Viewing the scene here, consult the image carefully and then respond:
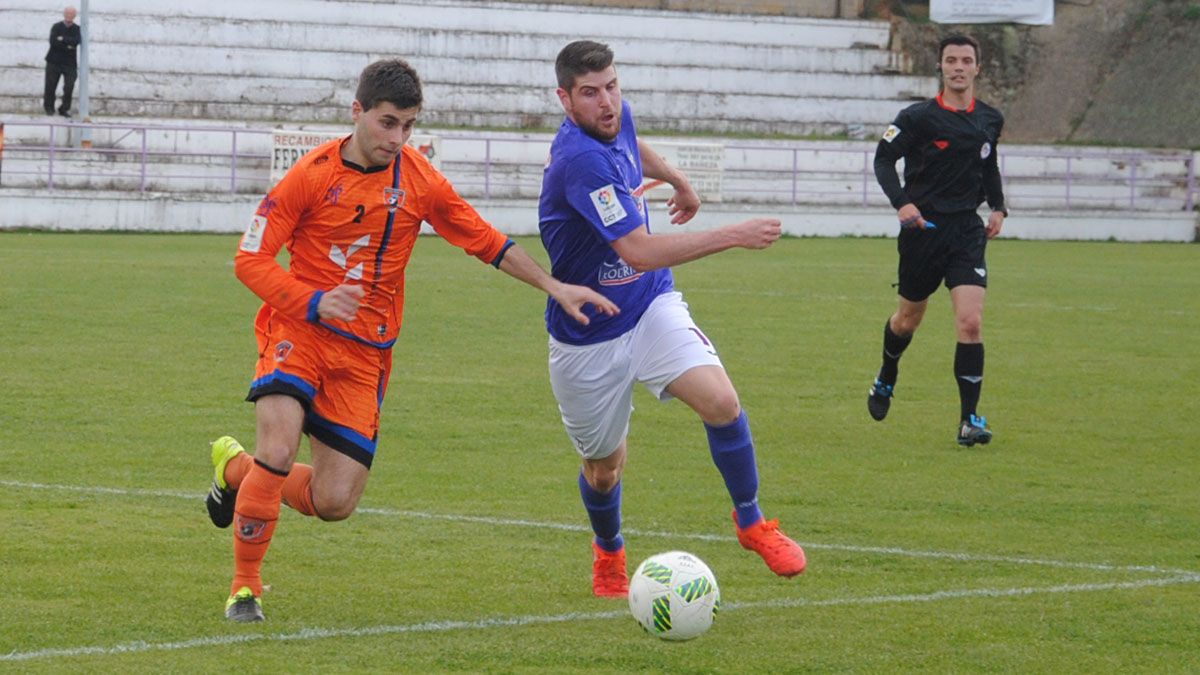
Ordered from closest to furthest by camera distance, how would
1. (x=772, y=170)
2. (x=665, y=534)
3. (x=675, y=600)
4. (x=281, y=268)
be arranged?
(x=675, y=600) → (x=281, y=268) → (x=665, y=534) → (x=772, y=170)

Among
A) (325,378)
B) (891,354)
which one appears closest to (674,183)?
(325,378)

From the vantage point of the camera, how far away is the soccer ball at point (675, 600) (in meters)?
5.29

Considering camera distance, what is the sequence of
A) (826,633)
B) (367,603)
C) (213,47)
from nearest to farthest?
(826,633)
(367,603)
(213,47)

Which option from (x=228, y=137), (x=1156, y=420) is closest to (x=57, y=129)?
(x=228, y=137)

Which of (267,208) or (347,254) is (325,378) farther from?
(267,208)

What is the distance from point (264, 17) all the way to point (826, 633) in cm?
3077

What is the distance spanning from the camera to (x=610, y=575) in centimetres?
622

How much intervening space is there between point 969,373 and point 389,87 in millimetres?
5282

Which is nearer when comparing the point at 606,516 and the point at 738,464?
the point at 738,464

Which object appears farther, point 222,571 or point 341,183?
point 222,571

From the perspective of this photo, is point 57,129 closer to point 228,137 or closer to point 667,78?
point 228,137

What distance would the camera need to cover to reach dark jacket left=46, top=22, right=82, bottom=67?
1150 inches

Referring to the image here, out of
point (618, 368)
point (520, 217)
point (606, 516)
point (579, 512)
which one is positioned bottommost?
point (579, 512)

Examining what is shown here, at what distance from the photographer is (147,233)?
27.1 m
